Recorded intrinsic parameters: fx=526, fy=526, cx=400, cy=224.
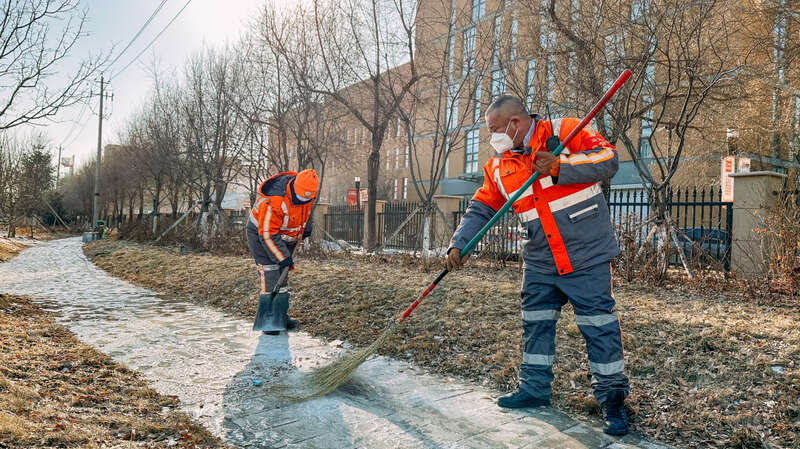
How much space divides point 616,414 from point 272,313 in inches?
151

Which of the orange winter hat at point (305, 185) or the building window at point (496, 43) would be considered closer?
the orange winter hat at point (305, 185)

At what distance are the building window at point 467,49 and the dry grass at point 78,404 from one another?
9.07m

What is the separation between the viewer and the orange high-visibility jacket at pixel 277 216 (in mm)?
5688

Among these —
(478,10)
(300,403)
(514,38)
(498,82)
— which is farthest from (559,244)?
(478,10)

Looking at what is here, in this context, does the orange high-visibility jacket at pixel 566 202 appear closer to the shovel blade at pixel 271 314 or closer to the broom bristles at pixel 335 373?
the broom bristles at pixel 335 373

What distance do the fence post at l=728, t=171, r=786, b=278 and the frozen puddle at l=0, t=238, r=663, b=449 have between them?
5.88m

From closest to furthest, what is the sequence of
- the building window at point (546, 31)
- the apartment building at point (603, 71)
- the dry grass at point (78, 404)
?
the dry grass at point (78, 404)
the apartment building at point (603, 71)
the building window at point (546, 31)

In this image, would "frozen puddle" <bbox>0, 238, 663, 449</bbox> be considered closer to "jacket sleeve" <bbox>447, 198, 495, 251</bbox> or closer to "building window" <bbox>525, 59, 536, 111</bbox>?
"jacket sleeve" <bbox>447, 198, 495, 251</bbox>

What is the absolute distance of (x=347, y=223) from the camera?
20438mm

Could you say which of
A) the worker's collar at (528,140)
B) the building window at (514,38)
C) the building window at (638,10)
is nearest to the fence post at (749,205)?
the building window at (638,10)

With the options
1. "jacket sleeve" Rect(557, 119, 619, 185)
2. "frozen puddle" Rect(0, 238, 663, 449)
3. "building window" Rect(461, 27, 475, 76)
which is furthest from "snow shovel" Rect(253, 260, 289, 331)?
"building window" Rect(461, 27, 475, 76)

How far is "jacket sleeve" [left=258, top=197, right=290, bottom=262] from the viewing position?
5.67 m

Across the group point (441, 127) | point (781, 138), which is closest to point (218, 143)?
point (441, 127)

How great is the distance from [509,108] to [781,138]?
1542 centimetres
